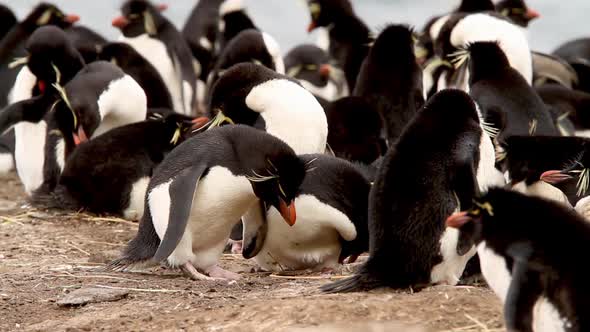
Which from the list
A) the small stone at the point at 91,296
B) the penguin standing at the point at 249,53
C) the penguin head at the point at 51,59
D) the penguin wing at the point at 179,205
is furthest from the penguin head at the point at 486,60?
the small stone at the point at 91,296

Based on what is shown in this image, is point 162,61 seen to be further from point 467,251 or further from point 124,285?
point 467,251

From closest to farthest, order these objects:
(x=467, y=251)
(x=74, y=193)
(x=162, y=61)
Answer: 1. (x=467, y=251)
2. (x=74, y=193)
3. (x=162, y=61)

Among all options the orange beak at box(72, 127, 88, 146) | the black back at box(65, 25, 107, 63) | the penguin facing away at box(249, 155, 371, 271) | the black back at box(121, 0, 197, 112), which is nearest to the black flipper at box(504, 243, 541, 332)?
the penguin facing away at box(249, 155, 371, 271)

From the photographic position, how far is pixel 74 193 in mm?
7230

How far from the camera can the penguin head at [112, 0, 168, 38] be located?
10578mm

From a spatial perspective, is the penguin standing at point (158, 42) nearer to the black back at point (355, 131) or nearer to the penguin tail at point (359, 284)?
the black back at point (355, 131)

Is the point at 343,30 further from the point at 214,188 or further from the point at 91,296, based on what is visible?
the point at 91,296

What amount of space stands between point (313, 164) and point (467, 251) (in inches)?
44.2

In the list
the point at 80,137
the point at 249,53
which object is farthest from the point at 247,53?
the point at 80,137

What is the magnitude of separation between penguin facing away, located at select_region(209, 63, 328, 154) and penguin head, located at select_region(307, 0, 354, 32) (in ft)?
15.8

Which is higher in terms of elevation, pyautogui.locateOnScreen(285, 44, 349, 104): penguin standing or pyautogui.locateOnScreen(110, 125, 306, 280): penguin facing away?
pyautogui.locateOnScreen(110, 125, 306, 280): penguin facing away

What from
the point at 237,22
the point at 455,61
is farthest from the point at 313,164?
the point at 237,22

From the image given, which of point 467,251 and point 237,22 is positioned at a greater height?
point 467,251

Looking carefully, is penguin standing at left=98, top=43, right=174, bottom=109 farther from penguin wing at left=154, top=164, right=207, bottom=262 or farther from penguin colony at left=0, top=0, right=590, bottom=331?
penguin wing at left=154, top=164, right=207, bottom=262
